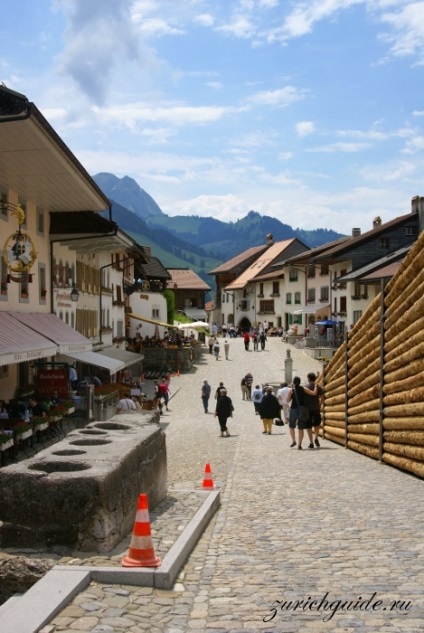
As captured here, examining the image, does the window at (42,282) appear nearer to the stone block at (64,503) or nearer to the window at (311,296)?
the stone block at (64,503)

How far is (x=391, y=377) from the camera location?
1406cm

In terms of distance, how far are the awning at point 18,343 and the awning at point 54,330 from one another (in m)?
0.61

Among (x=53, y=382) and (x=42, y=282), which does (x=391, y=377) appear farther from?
(x=42, y=282)

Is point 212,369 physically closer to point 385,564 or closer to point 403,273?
point 403,273

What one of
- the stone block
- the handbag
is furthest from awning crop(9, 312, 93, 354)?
the stone block

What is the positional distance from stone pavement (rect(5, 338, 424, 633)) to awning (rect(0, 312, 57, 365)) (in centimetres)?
456

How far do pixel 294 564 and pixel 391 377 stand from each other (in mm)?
7228

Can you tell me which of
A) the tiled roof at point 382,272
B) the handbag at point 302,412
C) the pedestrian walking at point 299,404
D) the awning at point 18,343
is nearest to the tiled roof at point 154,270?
the tiled roof at point 382,272

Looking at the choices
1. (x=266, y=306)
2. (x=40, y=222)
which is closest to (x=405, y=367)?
(x=40, y=222)

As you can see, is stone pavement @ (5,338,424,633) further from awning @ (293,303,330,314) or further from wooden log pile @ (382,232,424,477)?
awning @ (293,303,330,314)

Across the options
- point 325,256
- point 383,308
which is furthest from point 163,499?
point 325,256

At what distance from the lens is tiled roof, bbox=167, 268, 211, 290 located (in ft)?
341

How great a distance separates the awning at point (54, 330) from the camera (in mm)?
23016

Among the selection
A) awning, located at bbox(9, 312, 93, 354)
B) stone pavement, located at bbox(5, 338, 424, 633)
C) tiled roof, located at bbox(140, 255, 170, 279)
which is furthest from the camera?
tiled roof, located at bbox(140, 255, 170, 279)
